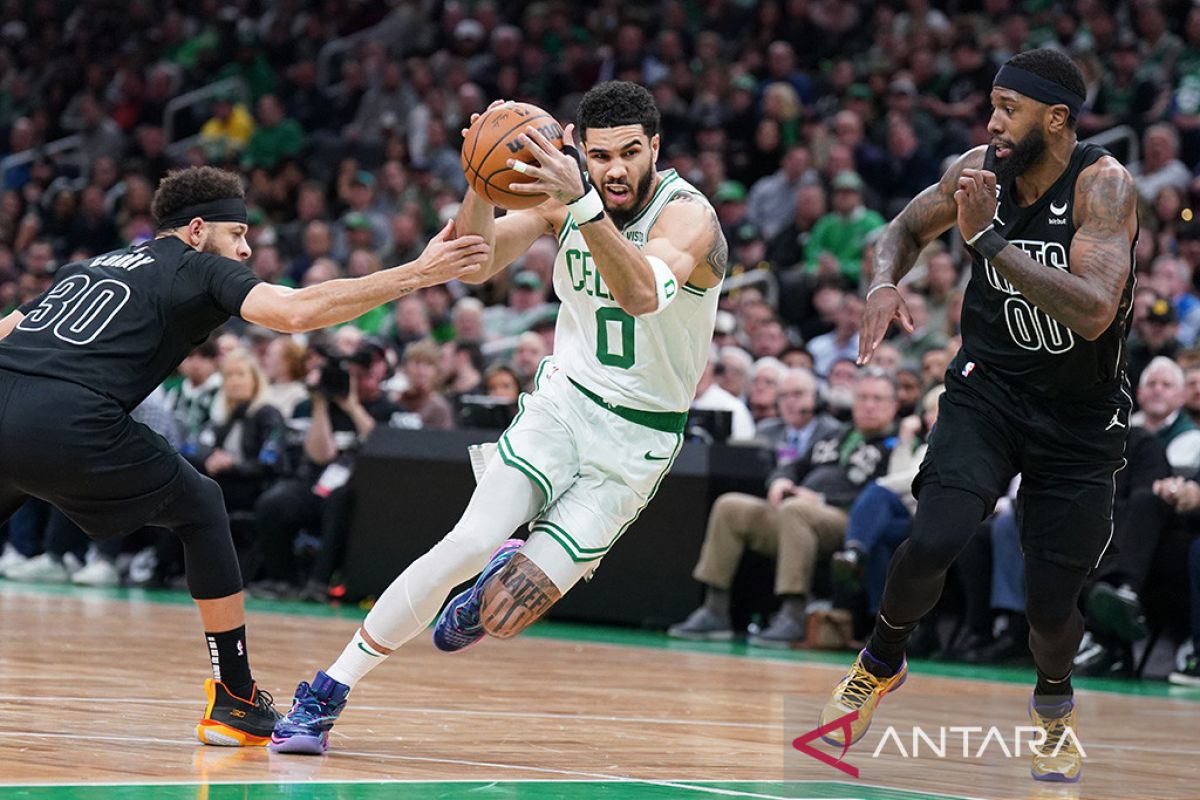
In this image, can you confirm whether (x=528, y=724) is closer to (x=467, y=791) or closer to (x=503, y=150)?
(x=467, y=791)

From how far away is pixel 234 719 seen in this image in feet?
17.7

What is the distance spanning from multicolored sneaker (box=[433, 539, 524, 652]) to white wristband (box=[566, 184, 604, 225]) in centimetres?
110

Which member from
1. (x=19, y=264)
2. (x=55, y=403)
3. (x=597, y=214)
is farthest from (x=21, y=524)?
(x=597, y=214)

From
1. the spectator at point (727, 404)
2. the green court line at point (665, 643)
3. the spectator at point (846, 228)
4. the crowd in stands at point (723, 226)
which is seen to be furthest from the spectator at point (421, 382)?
the spectator at point (846, 228)

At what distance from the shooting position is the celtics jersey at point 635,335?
5480 mm

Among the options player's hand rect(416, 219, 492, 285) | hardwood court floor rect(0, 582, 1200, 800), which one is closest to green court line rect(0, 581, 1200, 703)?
hardwood court floor rect(0, 582, 1200, 800)

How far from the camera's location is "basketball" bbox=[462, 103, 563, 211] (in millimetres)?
5086

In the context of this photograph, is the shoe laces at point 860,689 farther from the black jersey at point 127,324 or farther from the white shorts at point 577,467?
the black jersey at point 127,324

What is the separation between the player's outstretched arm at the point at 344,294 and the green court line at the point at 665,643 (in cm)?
506

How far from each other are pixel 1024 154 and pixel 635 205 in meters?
1.22

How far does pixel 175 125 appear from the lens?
70.9 ft

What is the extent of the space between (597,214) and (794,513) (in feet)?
19.0

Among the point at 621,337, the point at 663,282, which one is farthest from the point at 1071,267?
the point at 621,337

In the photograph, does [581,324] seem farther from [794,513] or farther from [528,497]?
[794,513]
